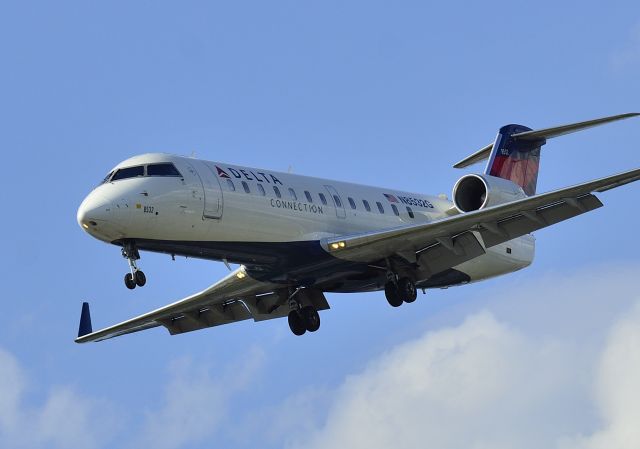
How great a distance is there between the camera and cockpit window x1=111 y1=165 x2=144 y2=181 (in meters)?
29.6

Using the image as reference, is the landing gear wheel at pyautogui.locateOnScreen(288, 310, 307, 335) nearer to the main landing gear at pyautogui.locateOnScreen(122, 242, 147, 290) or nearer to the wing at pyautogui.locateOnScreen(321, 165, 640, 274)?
the wing at pyautogui.locateOnScreen(321, 165, 640, 274)

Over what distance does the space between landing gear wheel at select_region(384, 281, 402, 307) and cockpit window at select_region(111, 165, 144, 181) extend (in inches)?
249

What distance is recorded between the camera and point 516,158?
123 feet

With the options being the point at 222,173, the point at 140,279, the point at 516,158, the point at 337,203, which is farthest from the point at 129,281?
the point at 516,158

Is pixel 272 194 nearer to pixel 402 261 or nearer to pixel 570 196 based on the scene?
pixel 402 261

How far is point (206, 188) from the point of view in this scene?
29781mm

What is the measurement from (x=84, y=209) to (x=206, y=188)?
8.51 ft

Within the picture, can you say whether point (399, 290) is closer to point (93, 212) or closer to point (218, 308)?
→ point (218, 308)

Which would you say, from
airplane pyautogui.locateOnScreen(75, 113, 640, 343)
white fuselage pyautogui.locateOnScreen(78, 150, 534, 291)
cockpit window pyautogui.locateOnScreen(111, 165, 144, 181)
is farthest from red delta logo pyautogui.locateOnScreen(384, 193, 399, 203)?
cockpit window pyautogui.locateOnScreen(111, 165, 144, 181)

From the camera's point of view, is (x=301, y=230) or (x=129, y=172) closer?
(x=129, y=172)

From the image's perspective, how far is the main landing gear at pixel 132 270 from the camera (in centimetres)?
2922

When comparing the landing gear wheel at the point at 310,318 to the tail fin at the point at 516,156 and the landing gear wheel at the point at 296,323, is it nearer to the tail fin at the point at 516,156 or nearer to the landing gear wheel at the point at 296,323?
the landing gear wheel at the point at 296,323

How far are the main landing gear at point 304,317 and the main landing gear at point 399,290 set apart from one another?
2.31 metres

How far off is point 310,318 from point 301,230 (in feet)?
11.0
